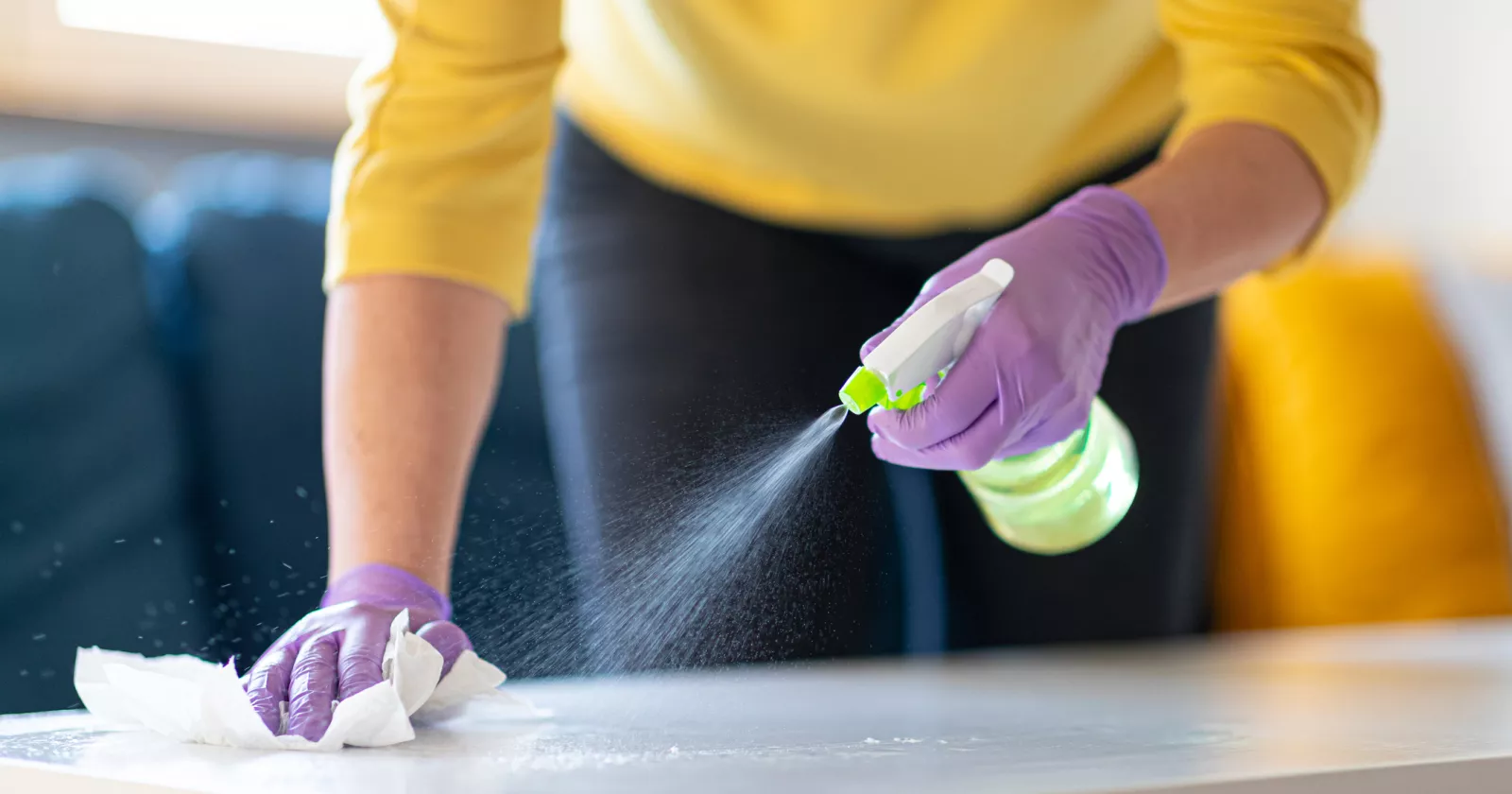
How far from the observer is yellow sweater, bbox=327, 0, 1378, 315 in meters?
0.95

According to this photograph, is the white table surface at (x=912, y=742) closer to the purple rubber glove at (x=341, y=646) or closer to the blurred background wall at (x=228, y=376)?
the purple rubber glove at (x=341, y=646)

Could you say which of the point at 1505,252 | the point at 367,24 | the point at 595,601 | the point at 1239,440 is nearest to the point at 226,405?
the point at 367,24

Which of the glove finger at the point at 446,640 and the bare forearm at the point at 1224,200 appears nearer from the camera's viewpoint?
the glove finger at the point at 446,640

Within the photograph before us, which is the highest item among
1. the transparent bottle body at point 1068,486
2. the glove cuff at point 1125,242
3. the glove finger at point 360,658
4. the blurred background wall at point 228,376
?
the glove cuff at point 1125,242

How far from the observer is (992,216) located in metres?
1.20

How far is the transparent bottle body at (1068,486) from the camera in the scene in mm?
878

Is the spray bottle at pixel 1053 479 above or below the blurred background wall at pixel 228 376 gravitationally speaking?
above

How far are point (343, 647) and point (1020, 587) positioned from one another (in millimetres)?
732

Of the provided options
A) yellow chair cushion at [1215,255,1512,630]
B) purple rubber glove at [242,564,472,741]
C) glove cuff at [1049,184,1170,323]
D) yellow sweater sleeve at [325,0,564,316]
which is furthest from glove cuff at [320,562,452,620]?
yellow chair cushion at [1215,255,1512,630]

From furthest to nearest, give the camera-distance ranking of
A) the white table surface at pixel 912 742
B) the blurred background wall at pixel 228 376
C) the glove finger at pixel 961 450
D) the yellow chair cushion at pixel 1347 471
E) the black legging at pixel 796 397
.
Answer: the yellow chair cushion at pixel 1347 471
the blurred background wall at pixel 228 376
the black legging at pixel 796 397
the glove finger at pixel 961 450
the white table surface at pixel 912 742

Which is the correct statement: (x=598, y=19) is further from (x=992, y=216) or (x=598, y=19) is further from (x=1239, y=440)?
(x=1239, y=440)

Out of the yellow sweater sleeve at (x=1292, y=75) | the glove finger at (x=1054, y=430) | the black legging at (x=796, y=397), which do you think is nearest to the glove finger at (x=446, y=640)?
the black legging at (x=796, y=397)

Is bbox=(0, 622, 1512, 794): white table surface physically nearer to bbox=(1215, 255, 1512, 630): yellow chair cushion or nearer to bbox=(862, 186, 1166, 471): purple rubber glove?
bbox=(862, 186, 1166, 471): purple rubber glove

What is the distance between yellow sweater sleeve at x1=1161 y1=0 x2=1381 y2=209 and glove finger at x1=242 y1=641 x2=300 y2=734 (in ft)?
2.29
